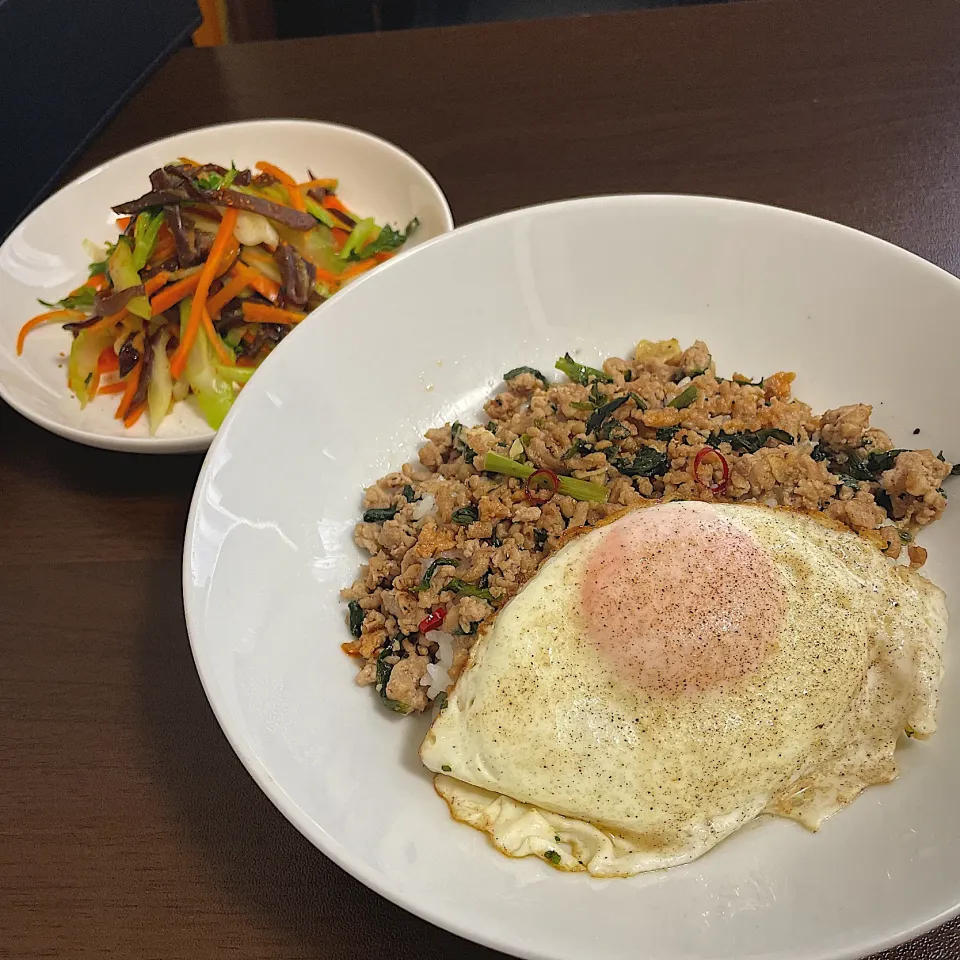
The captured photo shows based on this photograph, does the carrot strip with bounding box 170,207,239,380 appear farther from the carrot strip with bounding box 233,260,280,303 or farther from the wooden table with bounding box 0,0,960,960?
the wooden table with bounding box 0,0,960,960

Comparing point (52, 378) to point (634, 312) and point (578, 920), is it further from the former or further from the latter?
point (578, 920)

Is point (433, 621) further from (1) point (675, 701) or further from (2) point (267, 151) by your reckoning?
(2) point (267, 151)

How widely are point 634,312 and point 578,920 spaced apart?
165cm

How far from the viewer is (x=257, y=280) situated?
276cm

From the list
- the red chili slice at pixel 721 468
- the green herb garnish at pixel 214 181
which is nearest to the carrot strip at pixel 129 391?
the green herb garnish at pixel 214 181

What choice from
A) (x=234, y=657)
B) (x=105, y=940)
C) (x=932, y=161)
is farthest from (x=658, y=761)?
(x=932, y=161)

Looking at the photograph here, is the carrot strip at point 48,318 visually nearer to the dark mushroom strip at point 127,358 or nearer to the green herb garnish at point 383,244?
the dark mushroom strip at point 127,358

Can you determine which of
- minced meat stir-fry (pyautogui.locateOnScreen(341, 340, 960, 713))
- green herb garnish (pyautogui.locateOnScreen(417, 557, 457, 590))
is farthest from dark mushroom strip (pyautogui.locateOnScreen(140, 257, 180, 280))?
green herb garnish (pyautogui.locateOnScreen(417, 557, 457, 590))

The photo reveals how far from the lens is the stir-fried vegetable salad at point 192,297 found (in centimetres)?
267

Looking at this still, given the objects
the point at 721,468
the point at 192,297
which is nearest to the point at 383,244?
the point at 192,297

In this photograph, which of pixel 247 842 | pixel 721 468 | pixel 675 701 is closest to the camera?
pixel 675 701

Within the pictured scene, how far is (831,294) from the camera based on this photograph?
2.17m

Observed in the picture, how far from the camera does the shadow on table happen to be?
164 centimetres

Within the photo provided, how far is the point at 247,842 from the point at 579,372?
59.3 inches
